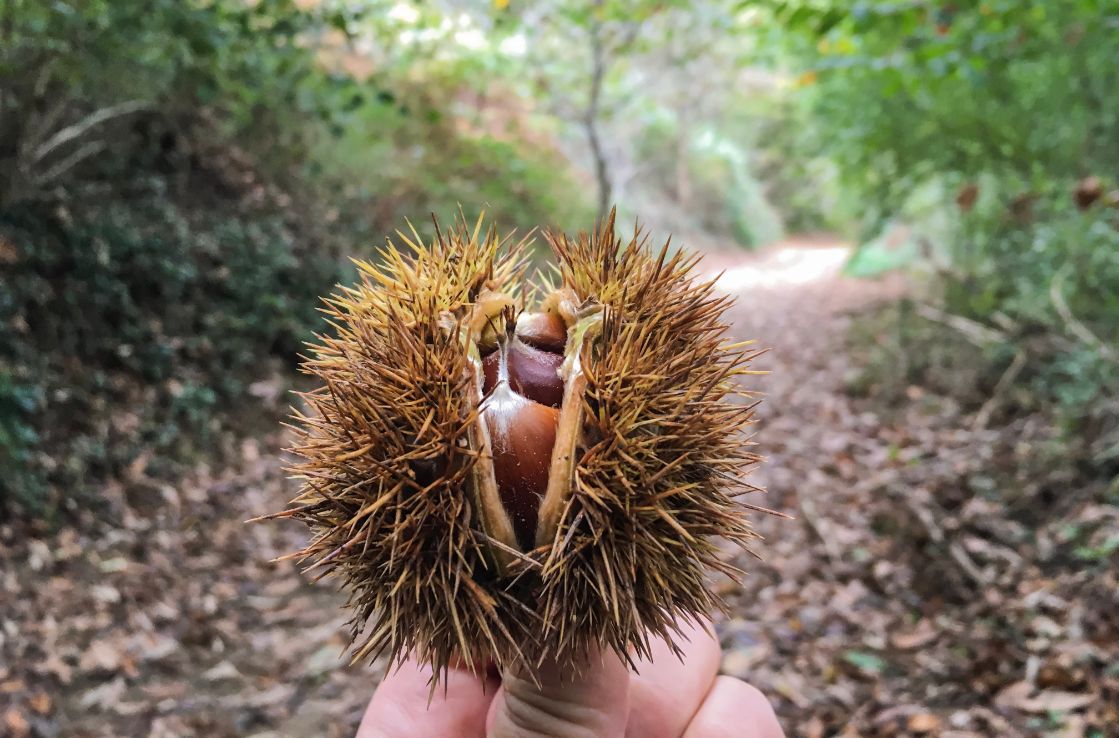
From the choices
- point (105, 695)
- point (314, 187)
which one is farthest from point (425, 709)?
point (314, 187)

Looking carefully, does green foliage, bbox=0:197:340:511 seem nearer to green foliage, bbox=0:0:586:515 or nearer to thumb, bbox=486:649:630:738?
green foliage, bbox=0:0:586:515

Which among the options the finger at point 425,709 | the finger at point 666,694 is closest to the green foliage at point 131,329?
Answer: the finger at point 425,709

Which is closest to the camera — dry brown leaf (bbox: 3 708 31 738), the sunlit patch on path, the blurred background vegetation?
dry brown leaf (bbox: 3 708 31 738)

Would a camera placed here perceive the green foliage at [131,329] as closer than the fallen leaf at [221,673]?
No

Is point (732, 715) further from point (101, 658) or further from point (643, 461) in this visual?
point (101, 658)

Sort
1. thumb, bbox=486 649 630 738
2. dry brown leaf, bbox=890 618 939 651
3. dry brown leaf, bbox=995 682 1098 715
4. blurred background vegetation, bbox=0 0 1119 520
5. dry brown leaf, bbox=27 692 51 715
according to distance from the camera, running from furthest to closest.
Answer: blurred background vegetation, bbox=0 0 1119 520 < dry brown leaf, bbox=890 618 939 651 < dry brown leaf, bbox=27 692 51 715 < dry brown leaf, bbox=995 682 1098 715 < thumb, bbox=486 649 630 738

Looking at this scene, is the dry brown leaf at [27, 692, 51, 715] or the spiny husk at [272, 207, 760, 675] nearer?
the spiny husk at [272, 207, 760, 675]

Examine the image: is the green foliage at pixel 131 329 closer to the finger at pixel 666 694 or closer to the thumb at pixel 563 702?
the finger at pixel 666 694

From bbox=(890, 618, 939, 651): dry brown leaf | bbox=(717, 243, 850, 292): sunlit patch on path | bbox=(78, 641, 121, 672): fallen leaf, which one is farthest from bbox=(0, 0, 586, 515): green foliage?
bbox=(717, 243, 850, 292): sunlit patch on path
